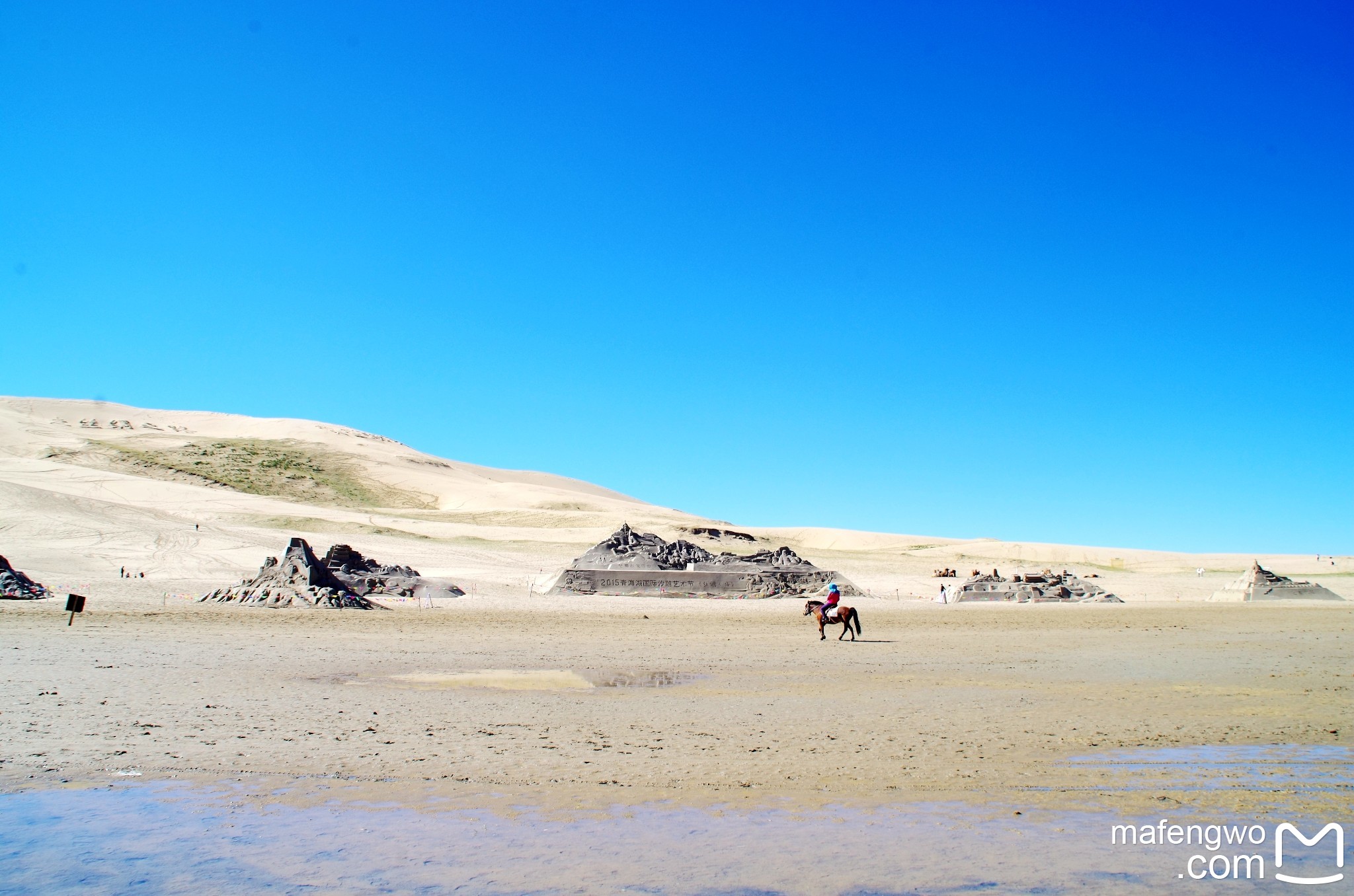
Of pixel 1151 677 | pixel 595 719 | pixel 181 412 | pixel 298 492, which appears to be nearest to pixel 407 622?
pixel 595 719

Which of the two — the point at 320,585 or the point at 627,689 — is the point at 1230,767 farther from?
the point at 320,585

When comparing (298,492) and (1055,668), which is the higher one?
(298,492)

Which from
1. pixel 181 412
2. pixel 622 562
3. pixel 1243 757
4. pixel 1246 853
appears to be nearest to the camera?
pixel 1246 853

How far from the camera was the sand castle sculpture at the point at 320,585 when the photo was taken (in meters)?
24.2

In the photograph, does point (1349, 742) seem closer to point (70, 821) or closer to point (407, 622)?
point (70, 821)

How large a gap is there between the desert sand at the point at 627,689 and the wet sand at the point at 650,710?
5cm

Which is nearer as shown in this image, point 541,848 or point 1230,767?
point 541,848

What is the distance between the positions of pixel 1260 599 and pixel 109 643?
3892 centimetres

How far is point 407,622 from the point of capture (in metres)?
21.2

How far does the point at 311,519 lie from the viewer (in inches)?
2008

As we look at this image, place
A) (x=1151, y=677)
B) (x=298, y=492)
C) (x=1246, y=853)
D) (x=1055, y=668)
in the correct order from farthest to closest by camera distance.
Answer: (x=298, y=492), (x=1055, y=668), (x=1151, y=677), (x=1246, y=853)

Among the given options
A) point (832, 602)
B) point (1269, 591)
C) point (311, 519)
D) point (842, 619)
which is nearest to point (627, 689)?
point (842, 619)

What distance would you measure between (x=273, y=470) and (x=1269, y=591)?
69.1 metres

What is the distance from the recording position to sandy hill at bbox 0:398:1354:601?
35.7 metres
